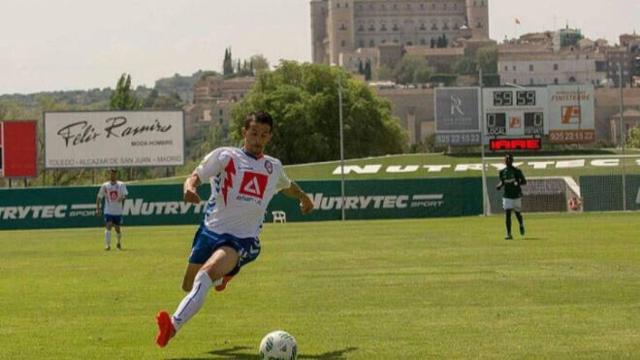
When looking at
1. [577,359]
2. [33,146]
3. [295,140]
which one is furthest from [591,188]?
[295,140]

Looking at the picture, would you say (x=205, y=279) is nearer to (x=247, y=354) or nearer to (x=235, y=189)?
(x=247, y=354)

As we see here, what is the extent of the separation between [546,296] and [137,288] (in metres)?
6.39

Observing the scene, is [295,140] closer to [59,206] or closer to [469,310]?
[59,206]

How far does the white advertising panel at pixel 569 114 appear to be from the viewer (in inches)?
3487

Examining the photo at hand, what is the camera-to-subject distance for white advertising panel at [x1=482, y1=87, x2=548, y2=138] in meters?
74.9

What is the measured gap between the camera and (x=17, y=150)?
68438 mm

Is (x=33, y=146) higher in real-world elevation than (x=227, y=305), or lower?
higher

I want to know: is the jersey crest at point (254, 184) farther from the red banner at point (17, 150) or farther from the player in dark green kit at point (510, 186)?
the red banner at point (17, 150)

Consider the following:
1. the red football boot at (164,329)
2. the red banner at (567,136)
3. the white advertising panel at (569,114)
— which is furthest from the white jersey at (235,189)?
the red banner at (567,136)

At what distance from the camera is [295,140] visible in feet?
383

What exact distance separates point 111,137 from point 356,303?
5777 cm

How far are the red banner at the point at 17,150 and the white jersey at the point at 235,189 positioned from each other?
5691cm

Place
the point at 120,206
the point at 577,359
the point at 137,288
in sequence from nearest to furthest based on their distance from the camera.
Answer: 1. the point at 577,359
2. the point at 137,288
3. the point at 120,206

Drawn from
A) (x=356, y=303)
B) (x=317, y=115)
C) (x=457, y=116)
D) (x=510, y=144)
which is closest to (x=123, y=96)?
(x=317, y=115)
